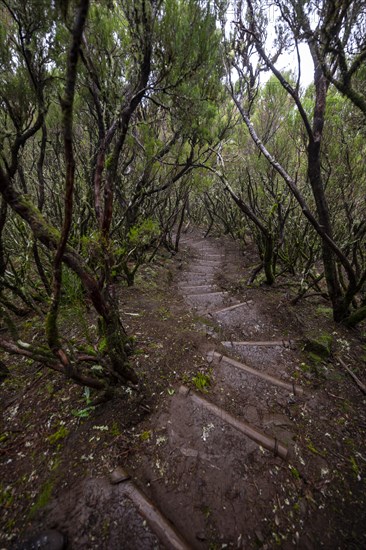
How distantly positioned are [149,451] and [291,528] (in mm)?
1014

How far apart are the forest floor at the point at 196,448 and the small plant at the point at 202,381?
0.04ft

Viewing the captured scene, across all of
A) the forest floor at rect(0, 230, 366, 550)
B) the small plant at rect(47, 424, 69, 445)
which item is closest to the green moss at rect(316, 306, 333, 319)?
the forest floor at rect(0, 230, 366, 550)

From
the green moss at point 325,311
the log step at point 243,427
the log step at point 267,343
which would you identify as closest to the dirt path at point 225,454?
the log step at point 243,427

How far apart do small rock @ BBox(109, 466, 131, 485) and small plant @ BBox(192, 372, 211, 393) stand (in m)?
0.94

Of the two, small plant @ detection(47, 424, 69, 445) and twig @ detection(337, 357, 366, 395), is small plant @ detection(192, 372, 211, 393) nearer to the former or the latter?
small plant @ detection(47, 424, 69, 445)

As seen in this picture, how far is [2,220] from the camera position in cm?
267

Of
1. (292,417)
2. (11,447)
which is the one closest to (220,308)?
(292,417)

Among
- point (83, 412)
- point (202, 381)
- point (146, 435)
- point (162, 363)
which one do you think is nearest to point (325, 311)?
point (202, 381)

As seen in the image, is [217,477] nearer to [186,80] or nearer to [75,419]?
[75,419]

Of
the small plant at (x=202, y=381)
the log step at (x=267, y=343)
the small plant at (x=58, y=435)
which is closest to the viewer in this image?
the small plant at (x=58, y=435)

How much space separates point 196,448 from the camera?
5.94ft

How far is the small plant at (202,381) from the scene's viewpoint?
2.33m

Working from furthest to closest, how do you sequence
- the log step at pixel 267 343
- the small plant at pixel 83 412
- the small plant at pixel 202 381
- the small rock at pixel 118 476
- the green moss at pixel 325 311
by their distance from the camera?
the green moss at pixel 325 311 < the log step at pixel 267 343 < the small plant at pixel 202 381 < the small plant at pixel 83 412 < the small rock at pixel 118 476

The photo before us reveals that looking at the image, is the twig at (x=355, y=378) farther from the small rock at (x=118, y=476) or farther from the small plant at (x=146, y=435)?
the small rock at (x=118, y=476)
